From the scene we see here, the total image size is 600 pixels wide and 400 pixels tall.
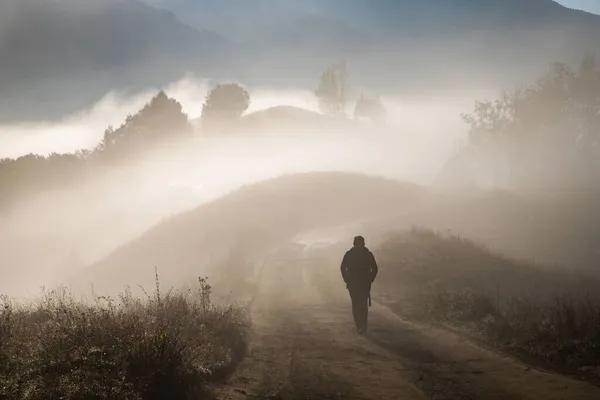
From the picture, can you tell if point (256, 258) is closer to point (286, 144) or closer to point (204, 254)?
point (204, 254)

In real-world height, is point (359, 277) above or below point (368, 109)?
below

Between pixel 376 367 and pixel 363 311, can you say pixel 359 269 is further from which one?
pixel 376 367

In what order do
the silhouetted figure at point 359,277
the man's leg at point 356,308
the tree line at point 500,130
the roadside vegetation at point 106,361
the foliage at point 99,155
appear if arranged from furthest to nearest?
the tree line at point 500,130, the foliage at point 99,155, the silhouetted figure at point 359,277, the man's leg at point 356,308, the roadside vegetation at point 106,361

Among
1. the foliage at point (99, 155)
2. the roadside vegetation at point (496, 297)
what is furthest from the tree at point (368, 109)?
the roadside vegetation at point (496, 297)

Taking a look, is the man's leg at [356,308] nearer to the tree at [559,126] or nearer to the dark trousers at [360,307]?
the dark trousers at [360,307]

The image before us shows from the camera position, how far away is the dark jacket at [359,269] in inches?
632

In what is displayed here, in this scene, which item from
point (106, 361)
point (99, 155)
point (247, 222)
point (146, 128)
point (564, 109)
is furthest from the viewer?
point (146, 128)

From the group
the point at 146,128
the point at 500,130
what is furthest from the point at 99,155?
the point at 500,130

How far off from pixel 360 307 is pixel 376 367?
4.51 m

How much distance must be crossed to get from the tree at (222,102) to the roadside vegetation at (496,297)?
259ft

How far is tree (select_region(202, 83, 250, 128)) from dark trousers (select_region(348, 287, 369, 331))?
313 feet

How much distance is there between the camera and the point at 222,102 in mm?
107125

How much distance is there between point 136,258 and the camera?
3962cm

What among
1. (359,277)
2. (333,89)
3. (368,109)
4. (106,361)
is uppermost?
(333,89)
